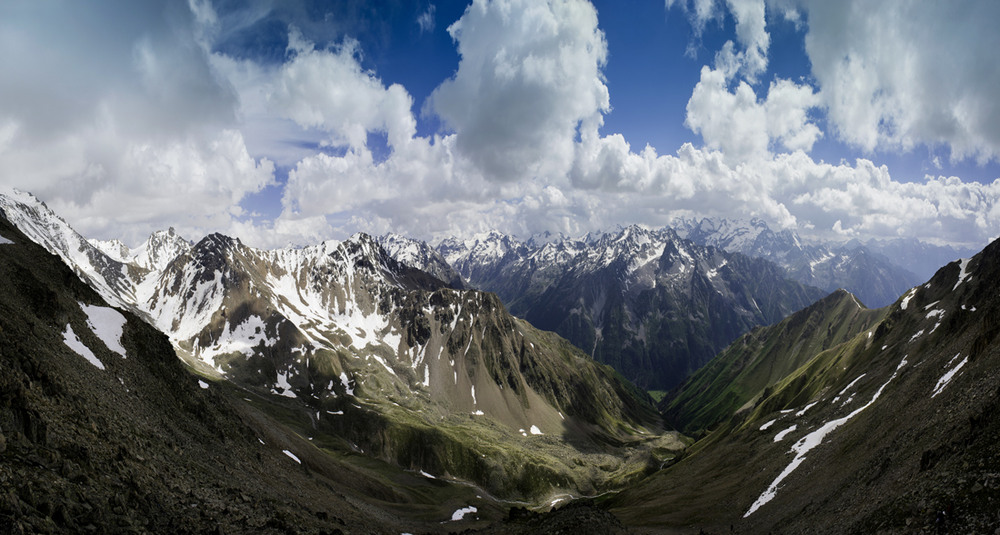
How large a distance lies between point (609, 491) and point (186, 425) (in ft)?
490

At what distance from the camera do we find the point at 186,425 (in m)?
55.1

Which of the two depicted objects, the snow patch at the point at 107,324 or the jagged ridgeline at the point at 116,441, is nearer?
the jagged ridgeline at the point at 116,441

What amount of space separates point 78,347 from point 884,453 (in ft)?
298

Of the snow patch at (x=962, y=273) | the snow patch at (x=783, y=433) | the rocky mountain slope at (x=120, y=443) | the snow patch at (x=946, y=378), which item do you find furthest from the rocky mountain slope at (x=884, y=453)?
the rocky mountain slope at (x=120, y=443)

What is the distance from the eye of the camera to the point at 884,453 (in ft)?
159

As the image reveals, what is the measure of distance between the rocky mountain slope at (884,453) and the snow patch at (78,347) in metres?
76.1

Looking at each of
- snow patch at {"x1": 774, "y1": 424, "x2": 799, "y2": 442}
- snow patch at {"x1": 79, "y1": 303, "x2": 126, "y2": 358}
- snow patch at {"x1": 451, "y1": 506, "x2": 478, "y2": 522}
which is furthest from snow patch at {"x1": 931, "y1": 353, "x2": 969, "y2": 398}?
snow patch at {"x1": 79, "y1": 303, "x2": 126, "y2": 358}

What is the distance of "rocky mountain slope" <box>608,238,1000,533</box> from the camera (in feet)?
104

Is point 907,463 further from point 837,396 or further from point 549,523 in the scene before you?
point 837,396

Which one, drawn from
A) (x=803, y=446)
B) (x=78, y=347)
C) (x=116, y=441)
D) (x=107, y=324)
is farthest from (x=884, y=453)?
(x=107, y=324)

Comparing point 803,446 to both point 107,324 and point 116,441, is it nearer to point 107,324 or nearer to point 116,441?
point 116,441

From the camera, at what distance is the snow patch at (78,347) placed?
4906 centimetres

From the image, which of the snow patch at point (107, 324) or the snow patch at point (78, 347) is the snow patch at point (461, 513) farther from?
the snow patch at point (78, 347)

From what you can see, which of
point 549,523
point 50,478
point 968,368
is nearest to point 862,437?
point 968,368
